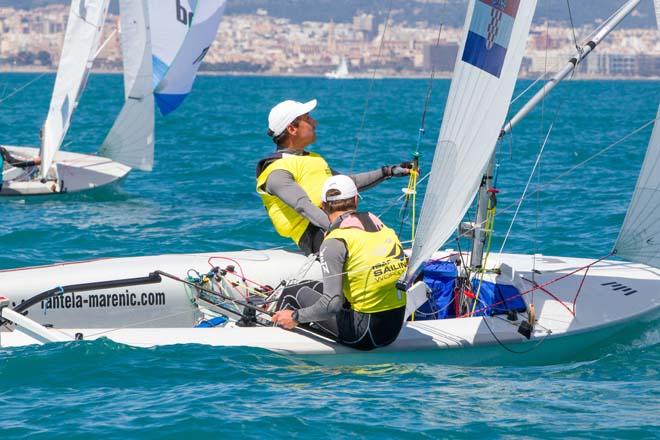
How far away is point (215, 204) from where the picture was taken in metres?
12.7

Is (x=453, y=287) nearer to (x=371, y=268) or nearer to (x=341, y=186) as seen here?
(x=371, y=268)

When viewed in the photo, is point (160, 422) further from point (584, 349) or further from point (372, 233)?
point (584, 349)

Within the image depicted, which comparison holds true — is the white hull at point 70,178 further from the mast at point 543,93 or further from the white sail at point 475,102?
the white sail at point 475,102

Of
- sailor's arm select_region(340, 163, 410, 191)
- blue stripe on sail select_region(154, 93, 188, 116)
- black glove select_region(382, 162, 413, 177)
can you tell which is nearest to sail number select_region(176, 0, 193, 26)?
blue stripe on sail select_region(154, 93, 188, 116)

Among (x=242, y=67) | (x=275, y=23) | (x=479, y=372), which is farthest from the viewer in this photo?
(x=275, y=23)

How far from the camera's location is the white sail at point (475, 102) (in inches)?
222

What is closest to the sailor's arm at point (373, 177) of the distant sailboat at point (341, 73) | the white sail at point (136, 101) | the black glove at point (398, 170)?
the black glove at point (398, 170)

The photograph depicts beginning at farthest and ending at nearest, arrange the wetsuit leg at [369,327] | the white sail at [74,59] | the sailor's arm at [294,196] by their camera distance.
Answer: the white sail at [74,59] < the sailor's arm at [294,196] < the wetsuit leg at [369,327]

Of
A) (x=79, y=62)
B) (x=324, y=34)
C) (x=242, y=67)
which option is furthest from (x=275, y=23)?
(x=79, y=62)

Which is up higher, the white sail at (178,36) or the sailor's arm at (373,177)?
the white sail at (178,36)

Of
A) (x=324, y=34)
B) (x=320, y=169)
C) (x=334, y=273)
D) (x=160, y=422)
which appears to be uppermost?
(x=324, y=34)

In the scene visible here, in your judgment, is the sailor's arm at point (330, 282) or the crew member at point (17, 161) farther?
the crew member at point (17, 161)

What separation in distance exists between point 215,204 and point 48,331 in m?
7.13

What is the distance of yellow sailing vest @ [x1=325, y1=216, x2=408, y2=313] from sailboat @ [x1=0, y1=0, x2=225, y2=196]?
7.68 meters
